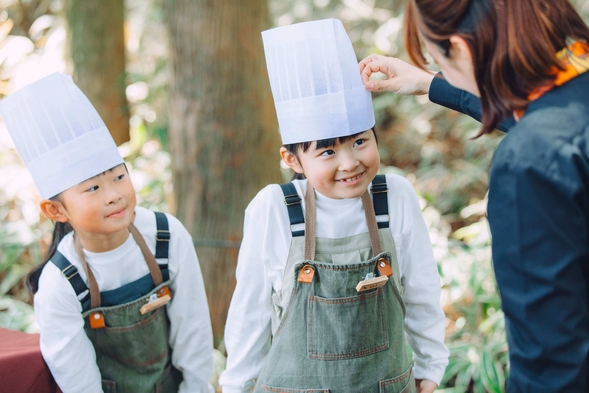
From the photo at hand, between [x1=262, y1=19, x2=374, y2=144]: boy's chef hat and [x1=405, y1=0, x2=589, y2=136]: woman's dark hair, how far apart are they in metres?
0.50

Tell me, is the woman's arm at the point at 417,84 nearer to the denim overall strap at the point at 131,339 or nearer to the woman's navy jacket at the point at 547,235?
the woman's navy jacket at the point at 547,235

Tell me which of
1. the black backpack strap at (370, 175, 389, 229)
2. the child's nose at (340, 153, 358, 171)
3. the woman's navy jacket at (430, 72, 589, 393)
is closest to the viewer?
the woman's navy jacket at (430, 72, 589, 393)

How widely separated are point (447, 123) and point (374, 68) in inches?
173

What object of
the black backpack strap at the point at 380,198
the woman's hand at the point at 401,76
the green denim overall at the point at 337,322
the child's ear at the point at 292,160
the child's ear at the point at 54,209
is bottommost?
the green denim overall at the point at 337,322

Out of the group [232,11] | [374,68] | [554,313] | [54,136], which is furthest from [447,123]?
[554,313]

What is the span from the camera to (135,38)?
24.2 feet

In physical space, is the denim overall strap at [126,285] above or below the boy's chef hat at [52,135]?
below

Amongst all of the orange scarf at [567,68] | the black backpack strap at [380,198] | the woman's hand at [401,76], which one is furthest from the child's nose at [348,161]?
the orange scarf at [567,68]

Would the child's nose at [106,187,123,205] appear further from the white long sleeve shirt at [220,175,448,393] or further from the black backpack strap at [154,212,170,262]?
the white long sleeve shirt at [220,175,448,393]

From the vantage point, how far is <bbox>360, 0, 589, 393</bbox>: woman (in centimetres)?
114

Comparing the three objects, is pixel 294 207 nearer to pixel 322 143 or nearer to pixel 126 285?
pixel 322 143

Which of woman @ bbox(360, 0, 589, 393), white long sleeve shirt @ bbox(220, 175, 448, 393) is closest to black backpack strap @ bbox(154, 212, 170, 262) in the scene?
white long sleeve shirt @ bbox(220, 175, 448, 393)

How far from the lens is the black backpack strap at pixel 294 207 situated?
1851 millimetres

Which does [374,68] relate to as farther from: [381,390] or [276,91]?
[381,390]
